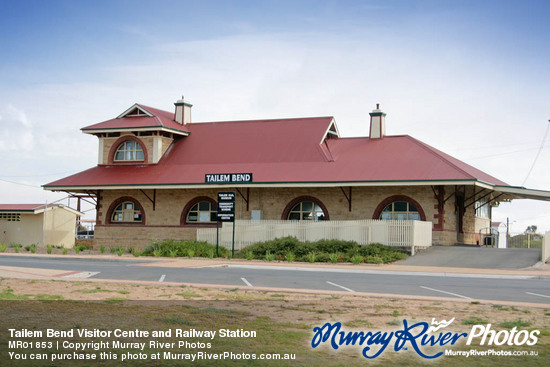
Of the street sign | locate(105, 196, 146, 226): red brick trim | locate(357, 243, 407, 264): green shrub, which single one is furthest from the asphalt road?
locate(105, 196, 146, 226): red brick trim

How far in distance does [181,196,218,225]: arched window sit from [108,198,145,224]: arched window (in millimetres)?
2675

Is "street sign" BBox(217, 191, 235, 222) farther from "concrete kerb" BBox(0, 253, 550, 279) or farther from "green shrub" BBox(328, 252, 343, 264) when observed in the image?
"green shrub" BBox(328, 252, 343, 264)

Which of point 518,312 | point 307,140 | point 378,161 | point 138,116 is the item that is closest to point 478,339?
point 518,312

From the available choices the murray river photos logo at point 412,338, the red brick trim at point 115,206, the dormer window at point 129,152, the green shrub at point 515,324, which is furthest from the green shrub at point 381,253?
the murray river photos logo at point 412,338

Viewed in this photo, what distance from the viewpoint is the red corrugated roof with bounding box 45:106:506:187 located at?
3148cm

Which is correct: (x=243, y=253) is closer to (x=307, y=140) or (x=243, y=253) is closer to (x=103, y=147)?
(x=307, y=140)

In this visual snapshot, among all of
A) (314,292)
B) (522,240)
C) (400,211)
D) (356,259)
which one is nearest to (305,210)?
(400,211)

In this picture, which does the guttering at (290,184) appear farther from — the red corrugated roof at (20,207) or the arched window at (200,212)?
the red corrugated roof at (20,207)

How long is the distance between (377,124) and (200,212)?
425 inches

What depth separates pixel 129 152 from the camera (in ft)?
124

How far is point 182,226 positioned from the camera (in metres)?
35.1

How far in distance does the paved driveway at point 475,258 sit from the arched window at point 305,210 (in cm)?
610

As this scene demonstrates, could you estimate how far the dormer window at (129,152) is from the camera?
37469 mm

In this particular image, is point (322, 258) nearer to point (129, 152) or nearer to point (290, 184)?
point (290, 184)
